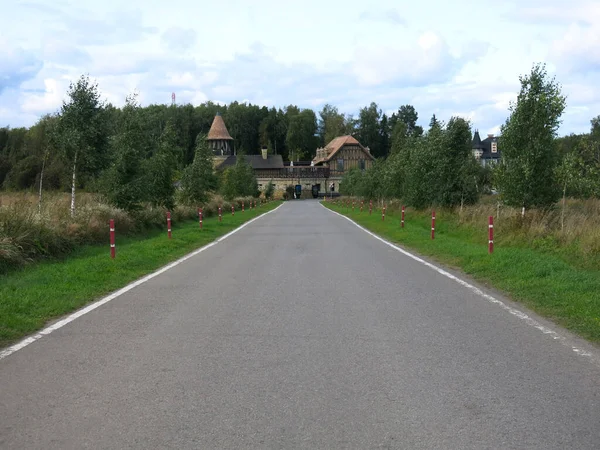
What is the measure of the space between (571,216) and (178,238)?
12897mm

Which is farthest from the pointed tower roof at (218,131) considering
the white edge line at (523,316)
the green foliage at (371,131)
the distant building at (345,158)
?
the white edge line at (523,316)

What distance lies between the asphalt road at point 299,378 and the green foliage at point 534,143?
11523mm

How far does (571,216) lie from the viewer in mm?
18969

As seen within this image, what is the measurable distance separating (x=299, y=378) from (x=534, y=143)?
16847 mm

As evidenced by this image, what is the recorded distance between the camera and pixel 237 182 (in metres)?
66.2

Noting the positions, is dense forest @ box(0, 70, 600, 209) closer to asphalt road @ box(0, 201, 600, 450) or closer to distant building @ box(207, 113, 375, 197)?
asphalt road @ box(0, 201, 600, 450)

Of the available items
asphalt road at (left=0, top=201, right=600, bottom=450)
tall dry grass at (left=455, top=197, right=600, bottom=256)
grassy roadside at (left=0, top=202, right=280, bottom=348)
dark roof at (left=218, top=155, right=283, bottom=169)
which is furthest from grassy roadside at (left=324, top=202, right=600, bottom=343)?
dark roof at (left=218, top=155, right=283, bottom=169)

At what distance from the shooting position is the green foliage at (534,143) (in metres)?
20.1

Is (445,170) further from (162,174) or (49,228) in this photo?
(49,228)

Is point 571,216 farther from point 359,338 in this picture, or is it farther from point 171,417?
point 171,417

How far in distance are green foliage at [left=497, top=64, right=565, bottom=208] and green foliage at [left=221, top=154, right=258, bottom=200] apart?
4250cm

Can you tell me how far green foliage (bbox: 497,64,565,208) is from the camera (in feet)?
65.9

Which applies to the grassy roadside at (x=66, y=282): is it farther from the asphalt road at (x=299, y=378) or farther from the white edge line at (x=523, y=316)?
the white edge line at (x=523, y=316)

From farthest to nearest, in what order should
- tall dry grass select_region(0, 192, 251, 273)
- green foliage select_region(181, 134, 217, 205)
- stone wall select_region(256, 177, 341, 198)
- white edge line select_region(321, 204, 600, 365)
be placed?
stone wall select_region(256, 177, 341, 198) → green foliage select_region(181, 134, 217, 205) → tall dry grass select_region(0, 192, 251, 273) → white edge line select_region(321, 204, 600, 365)
